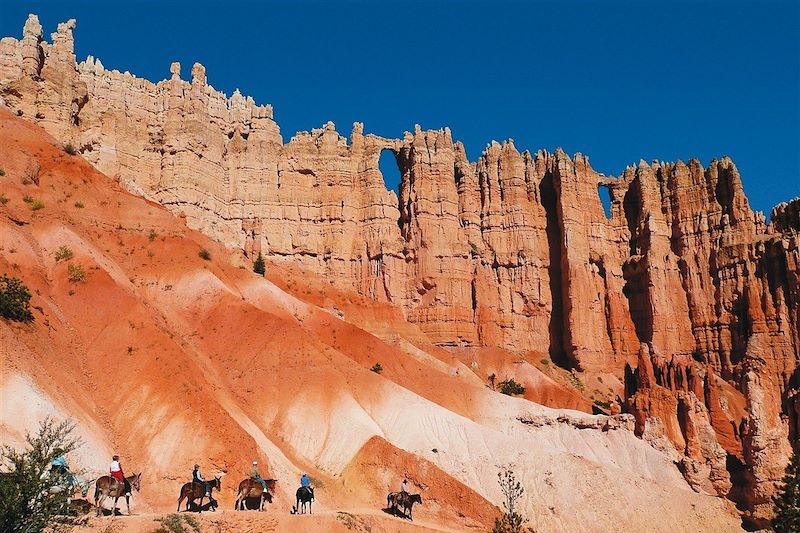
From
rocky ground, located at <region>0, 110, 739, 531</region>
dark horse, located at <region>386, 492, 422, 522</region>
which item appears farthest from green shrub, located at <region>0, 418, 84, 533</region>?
dark horse, located at <region>386, 492, 422, 522</region>

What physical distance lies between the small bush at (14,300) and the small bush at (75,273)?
450cm

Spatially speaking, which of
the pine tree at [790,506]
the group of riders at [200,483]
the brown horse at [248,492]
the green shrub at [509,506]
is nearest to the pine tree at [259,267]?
the green shrub at [509,506]

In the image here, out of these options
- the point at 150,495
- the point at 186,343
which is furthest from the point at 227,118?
the point at 150,495

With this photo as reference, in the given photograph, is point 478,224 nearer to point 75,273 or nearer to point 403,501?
point 75,273

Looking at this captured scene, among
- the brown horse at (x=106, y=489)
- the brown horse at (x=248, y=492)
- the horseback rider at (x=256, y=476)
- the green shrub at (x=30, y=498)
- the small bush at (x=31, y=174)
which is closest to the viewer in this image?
the green shrub at (x=30, y=498)

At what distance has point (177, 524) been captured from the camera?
24.2 metres

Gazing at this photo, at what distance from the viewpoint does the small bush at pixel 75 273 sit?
39.6 m

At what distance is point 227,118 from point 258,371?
4063cm

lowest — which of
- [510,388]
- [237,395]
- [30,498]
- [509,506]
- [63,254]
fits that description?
[30,498]

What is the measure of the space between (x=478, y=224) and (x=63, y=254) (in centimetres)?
4805

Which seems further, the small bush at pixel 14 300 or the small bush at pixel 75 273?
the small bush at pixel 75 273

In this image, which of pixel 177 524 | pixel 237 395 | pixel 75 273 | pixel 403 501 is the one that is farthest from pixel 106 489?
pixel 75 273

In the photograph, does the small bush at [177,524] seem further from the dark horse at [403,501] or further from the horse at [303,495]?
the dark horse at [403,501]

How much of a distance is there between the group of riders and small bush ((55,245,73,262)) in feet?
46.9
